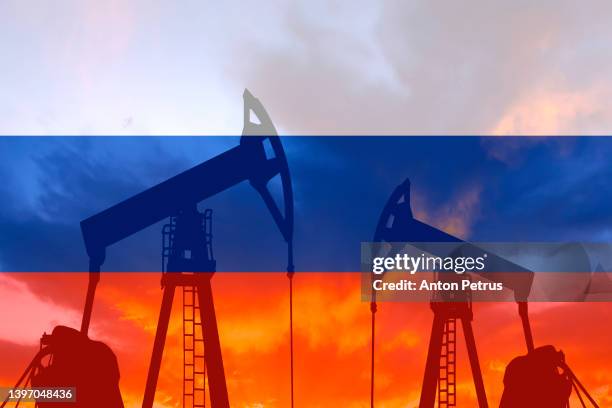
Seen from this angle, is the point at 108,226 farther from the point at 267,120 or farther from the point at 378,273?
the point at 378,273

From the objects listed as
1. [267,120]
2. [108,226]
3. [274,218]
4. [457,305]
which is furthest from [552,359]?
[108,226]

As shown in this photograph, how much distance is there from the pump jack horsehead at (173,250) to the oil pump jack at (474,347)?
1.94m

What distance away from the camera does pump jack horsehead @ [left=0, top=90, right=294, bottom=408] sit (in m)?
9.84

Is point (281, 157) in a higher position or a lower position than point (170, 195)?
higher

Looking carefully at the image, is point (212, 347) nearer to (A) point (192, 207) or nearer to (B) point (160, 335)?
(B) point (160, 335)

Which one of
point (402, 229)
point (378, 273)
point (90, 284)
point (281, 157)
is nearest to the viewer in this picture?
point (378, 273)

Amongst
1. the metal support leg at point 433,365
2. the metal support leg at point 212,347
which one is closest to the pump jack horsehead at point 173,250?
the metal support leg at point 212,347

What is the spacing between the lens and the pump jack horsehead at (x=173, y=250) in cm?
984

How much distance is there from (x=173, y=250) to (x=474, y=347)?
547cm

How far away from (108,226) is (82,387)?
229 centimetres

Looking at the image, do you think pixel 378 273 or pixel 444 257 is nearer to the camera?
pixel 378 273

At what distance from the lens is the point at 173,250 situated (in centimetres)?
1043

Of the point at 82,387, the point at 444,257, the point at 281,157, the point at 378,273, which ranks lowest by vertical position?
the point at 82,387

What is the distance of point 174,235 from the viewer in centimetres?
1041
